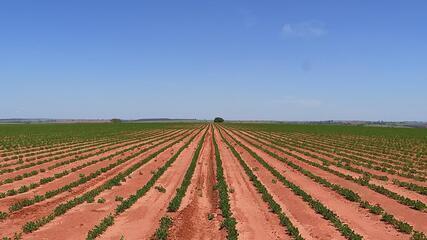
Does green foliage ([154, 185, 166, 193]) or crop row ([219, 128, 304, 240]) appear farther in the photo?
green foliage ([154, 185, 166, 193])

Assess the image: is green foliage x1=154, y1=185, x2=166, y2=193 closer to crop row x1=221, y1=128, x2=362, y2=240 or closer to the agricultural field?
the agricultural field

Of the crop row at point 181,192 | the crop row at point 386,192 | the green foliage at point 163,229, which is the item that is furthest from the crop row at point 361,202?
the green foliage at point 163,229

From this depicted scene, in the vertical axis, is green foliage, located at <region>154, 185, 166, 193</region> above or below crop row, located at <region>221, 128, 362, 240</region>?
above

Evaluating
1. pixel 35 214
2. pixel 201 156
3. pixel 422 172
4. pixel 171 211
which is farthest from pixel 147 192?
pixel 422 172

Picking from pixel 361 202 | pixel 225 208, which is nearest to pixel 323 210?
pixel 361 202

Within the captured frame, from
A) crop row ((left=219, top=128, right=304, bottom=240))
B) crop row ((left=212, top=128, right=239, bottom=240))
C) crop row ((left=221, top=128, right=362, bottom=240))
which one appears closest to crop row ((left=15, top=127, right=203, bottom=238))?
crop row ((left=212, top=128, right=239, bottom=240))

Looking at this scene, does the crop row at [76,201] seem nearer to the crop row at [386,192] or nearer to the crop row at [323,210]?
the crop row at [323,210]

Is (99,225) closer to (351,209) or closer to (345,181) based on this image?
(351,209)

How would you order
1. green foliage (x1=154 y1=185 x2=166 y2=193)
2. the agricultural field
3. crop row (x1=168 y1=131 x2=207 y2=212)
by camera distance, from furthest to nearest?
1. green foliage (x1=154 y1=185 x2=166 y2=193)
2. crop row (x1=168 y1=131 x2=207 y2=212)
3. the agricultural field

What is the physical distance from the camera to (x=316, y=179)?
23375 mm

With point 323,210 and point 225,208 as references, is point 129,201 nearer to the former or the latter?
point 225,208

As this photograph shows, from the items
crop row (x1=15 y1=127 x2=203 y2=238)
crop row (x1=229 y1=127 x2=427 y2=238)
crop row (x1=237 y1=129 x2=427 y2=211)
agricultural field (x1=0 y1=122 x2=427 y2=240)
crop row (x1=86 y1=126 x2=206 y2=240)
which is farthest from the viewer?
crop row (x1=237 y1=129 x2=427 y2=211)

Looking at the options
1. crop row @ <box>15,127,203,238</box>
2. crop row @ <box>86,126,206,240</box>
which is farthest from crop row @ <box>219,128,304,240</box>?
crop row @ <box>15,127,203,238</box>

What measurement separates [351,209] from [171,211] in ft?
22.6
